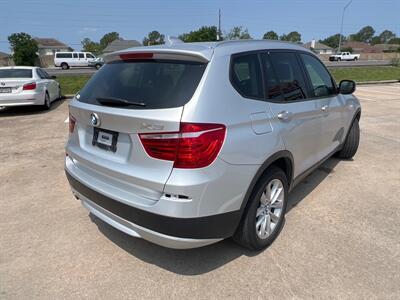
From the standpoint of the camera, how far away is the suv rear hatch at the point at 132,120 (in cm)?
224

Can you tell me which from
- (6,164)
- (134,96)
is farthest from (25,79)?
(134,96)

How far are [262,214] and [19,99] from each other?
831 cm

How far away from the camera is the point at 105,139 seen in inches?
102

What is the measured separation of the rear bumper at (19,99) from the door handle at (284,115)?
815 cm

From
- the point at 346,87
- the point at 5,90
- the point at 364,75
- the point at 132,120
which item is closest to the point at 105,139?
the point at 132,120

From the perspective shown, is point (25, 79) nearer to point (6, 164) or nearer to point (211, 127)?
point (6, 164)

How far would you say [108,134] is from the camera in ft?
8.38

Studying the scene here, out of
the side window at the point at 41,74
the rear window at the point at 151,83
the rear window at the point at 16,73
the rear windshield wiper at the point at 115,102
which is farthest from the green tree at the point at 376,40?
the rear windshield wiper at the point at 115,102

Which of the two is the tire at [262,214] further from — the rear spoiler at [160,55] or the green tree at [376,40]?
the green tree at [376,40]

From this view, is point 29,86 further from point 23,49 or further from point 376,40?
point 376,40

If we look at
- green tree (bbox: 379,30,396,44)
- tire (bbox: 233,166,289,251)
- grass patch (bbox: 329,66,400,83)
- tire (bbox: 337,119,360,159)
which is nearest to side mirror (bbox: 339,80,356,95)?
tire (bbox: 337,119,360,159)

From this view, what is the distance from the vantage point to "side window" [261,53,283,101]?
2857mm

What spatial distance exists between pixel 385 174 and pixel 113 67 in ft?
13.4

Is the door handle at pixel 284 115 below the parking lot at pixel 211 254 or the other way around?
the other way around
